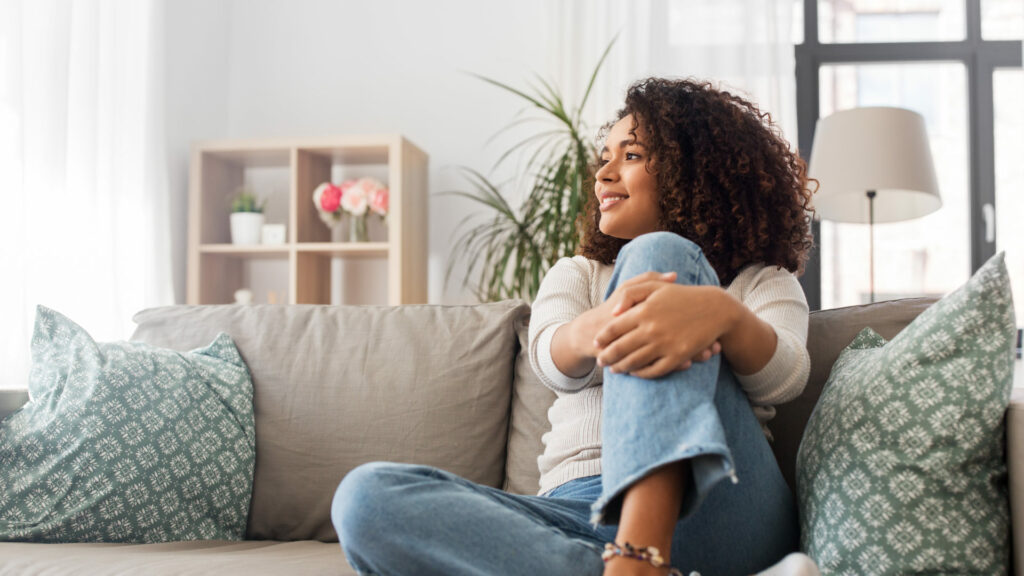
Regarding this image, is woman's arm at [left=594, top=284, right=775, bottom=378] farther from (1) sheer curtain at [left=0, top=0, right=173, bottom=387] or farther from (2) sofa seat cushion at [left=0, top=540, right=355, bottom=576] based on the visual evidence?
(1) sheer curtain at [left=0, top=0, right=173, bottom=387]

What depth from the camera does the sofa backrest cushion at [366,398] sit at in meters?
1.55

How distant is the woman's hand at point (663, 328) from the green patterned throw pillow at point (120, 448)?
783 mm

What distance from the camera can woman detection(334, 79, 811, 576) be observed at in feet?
2.99

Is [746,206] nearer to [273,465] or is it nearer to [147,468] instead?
[273,465]

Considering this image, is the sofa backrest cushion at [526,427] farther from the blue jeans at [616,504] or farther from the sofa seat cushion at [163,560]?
the blue jeans at [616,504]

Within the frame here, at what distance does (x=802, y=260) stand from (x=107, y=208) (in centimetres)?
208

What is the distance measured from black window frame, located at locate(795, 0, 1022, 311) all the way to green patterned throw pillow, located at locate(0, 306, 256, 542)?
2577 millimetres

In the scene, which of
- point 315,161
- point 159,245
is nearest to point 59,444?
point 159,245

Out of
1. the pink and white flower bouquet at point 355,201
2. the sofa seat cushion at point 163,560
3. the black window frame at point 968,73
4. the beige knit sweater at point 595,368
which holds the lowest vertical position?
the sofa seat cushion at point 163,560

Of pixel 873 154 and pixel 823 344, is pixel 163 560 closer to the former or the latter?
pixel 823 344

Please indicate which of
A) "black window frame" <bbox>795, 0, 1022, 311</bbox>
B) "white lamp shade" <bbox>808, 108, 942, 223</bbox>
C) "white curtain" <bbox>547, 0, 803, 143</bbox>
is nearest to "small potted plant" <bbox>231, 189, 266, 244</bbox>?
"white curtain" <bbox>547, 0, 803, 143</bbox>

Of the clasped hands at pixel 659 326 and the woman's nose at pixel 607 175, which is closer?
the clasped hands at pixel 659 326

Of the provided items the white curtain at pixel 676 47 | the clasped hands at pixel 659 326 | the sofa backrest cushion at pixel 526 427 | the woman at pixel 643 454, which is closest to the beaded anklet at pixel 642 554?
the woman at pixel 643 454

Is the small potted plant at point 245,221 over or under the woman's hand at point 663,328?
over
